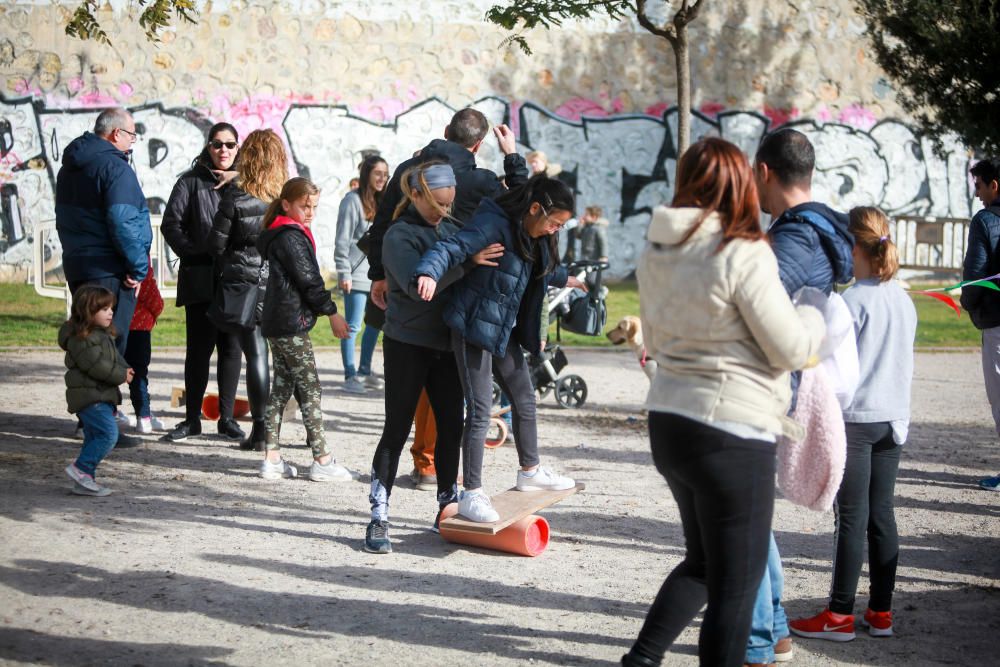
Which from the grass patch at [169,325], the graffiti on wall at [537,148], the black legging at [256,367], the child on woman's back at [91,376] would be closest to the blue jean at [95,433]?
the child on woman's back at [91,376]

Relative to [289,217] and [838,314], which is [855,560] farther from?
[289,217]

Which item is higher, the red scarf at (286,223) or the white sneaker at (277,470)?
the red scarf at (286,223)

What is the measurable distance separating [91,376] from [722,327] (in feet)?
14.4

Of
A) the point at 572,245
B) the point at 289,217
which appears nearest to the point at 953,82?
the point at 572,245

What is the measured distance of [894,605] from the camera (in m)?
5.26

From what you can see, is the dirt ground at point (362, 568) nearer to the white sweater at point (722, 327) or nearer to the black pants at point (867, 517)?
the black pants at point (867, 517)

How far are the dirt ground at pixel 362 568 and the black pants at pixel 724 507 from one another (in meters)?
0.98

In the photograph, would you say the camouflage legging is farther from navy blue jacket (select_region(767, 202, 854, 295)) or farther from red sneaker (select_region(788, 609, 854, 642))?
navy blue jacket (select_region(767, 202, 854, 295))

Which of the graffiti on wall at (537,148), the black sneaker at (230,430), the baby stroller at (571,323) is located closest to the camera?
the black sneaker at (230,430)

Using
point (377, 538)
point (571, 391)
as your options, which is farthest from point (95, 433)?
point (571, 391)

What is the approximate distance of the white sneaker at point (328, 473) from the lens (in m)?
7.32

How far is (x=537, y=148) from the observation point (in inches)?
845

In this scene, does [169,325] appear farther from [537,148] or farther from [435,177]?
[435,177]

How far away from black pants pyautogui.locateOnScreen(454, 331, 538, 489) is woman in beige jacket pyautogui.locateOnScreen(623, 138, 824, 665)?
2.24 meters
